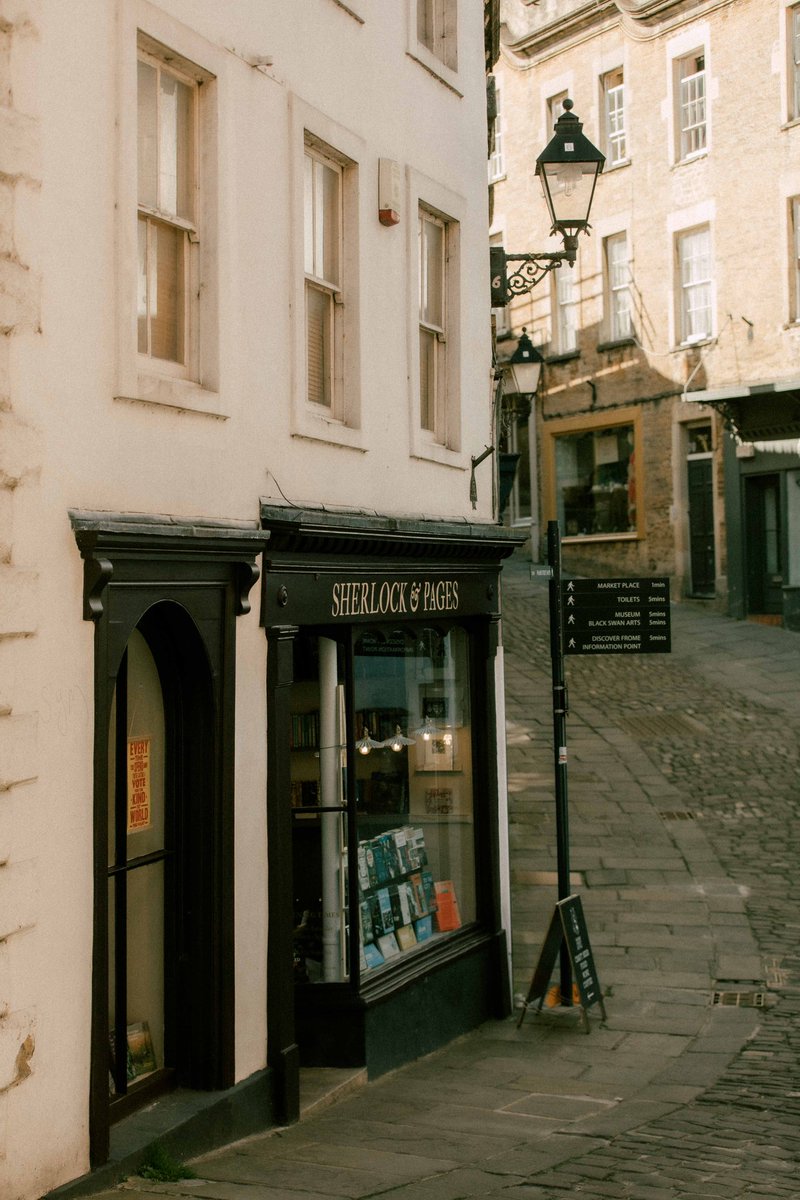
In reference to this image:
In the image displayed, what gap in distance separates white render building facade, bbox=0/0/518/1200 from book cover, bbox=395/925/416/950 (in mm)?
45

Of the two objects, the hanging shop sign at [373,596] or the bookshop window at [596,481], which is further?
the bookshop window at [596,481]

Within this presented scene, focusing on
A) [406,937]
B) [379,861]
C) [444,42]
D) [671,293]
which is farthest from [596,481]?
[379,861]

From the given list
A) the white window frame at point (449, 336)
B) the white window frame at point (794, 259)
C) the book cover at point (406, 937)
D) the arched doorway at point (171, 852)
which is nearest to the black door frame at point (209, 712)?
the arched doorway at point (171, 852)

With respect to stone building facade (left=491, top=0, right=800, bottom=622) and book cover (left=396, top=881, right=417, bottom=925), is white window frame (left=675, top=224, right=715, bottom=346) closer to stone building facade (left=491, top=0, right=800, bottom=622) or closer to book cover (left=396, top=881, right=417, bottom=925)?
stone building facade (left=491, top=0, right=800, bottom=622)

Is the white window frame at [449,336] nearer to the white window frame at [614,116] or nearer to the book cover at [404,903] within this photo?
the book cover at [404,903]

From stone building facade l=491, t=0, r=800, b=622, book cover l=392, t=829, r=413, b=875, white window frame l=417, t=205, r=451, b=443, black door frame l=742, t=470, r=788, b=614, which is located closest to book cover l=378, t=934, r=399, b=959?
book cover l=392, t=829, r=413, b=875

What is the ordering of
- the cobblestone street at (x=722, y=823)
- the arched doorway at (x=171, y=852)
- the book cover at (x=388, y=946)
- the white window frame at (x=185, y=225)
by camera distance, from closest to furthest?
the white window frame at (x=185, y=225) < the cobblestone street at (x=722, y=823) < the arched doorway at (x=171, y=852) < the book cover at (x=388, y=946)

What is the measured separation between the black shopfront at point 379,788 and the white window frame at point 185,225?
947mm

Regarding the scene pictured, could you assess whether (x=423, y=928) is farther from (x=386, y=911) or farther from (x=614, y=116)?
(x=614, y=116)

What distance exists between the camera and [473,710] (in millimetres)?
11523

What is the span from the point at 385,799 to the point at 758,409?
57.4 ft

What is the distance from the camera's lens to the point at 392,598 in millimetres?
9883

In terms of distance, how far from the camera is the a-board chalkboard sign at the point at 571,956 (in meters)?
10.7

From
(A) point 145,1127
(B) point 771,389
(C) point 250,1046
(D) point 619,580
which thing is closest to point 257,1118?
(C) point 250,1046
